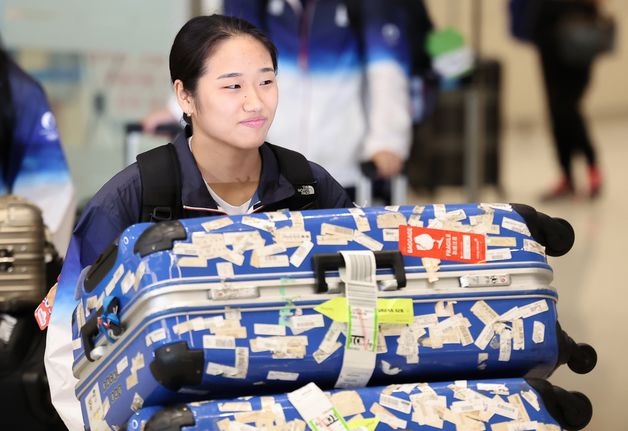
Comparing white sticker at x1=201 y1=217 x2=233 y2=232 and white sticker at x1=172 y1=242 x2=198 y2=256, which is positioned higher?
white sticker at x1=201 y1=217 x2=233 y2=232

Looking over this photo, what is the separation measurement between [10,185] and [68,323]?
1505 mm

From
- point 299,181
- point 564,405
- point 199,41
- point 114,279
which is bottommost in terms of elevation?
point 564,405

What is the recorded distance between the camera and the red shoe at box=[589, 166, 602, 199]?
23.2 feet

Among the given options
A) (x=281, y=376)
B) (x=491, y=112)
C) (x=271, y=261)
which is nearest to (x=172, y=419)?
(x=281, y=376)

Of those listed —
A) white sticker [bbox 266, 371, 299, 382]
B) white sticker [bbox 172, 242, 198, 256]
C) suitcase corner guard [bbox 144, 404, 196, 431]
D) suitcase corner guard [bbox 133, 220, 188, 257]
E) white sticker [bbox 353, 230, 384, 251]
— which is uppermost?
suitcase corner guard [bbox 133, 220, 188, 257]

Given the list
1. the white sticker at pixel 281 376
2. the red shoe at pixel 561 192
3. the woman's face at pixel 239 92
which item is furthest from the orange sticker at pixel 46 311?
the red shoe at pixel 561 192

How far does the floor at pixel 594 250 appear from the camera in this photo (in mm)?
3832

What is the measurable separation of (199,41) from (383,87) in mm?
2025

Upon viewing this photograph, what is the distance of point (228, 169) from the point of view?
2316 millimetres

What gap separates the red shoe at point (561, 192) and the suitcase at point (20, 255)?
180 inches

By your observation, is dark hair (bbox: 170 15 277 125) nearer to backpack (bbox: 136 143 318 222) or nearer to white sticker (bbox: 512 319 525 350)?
backpack (bbox: 136 143 318 222)

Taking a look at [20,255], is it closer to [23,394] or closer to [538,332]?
[23,394]

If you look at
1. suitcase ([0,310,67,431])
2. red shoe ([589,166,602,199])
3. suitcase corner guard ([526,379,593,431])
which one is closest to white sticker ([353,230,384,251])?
suitcase corner guard ([526,379,593,431])

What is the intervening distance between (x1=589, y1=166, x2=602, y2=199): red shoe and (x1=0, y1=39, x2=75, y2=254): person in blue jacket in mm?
4189
